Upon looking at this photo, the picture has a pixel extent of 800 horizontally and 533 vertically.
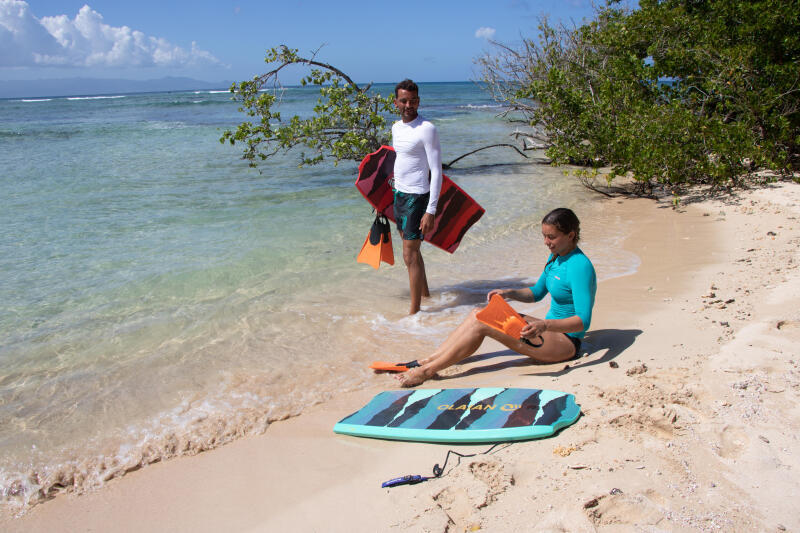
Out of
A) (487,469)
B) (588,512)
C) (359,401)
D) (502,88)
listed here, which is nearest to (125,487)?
(359,401)

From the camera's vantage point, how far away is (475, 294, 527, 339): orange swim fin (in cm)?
354

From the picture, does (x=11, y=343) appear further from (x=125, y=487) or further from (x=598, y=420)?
(x=598, y=420)

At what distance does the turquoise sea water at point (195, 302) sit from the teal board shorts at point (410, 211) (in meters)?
0.85

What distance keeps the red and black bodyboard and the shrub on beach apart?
15.8ft

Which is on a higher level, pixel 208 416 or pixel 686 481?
pixel 686 481

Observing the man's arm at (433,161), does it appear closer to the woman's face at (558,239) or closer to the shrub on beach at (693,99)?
the woman's face at (558,239)

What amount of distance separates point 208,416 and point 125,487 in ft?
2.44

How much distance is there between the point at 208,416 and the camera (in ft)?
12.5

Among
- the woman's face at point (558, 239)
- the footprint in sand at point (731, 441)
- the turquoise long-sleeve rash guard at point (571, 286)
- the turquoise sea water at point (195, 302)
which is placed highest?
the woman's face at point (558, 239)

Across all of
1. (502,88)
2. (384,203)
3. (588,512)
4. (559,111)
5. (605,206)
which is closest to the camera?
(588,512)

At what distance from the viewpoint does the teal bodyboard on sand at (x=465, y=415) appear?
3000 mm

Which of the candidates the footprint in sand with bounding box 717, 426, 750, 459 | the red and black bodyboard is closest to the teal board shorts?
the red and black bodyboard

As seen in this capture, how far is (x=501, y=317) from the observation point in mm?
Answer: 3609

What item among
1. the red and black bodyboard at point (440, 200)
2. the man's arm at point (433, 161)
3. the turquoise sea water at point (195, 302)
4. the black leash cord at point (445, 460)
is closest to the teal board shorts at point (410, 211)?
the man's arm at point (433, 161)
